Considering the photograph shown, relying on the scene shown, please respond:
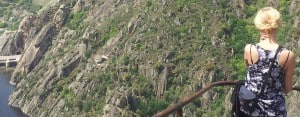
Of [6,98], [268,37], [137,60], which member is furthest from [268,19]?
[6,98]

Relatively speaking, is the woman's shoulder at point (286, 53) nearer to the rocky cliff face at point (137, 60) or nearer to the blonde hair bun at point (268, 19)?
the blonde hair bun at point (268, 19)

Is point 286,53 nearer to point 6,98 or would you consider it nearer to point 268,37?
point 268,37

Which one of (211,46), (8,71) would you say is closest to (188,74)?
(211,46)

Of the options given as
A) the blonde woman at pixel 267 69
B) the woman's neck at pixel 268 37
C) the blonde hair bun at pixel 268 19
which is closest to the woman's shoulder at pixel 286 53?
the blonde woman at pixel 267 69

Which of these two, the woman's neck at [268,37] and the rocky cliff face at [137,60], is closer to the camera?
the woman's neck at [268,37]

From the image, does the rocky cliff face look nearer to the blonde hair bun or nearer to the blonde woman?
the blonde woman

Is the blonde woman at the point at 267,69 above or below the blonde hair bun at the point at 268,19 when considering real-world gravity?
below

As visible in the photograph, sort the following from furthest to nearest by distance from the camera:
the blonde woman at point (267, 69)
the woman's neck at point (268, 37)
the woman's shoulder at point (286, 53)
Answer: the woman's neck at point (268, 37), the blonde woman at point (267, 69), the woman's shoulder at point (286, 53)

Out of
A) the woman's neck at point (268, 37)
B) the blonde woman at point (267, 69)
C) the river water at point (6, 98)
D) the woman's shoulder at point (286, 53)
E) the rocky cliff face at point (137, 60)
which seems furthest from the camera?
the river water at point (6, 98)
